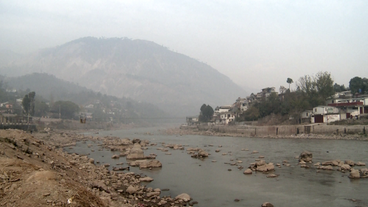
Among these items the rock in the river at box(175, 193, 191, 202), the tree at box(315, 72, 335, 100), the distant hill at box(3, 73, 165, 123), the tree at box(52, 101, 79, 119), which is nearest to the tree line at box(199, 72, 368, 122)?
the tree at box(315, 72, 335, 100)

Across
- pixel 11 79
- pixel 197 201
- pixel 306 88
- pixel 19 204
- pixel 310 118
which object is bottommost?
pixel 197 201

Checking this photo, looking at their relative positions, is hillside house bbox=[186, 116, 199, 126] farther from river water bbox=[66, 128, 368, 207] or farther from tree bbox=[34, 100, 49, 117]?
river water bbox=[66, 128, 368, 207]

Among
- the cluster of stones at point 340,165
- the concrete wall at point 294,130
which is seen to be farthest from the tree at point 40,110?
the cluster of stones at point 340,165

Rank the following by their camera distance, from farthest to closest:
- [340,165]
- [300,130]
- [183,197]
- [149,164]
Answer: [300,130], [149,164], [340,165], [183,197]

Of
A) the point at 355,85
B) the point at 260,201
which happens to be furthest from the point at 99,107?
the point at 260,201

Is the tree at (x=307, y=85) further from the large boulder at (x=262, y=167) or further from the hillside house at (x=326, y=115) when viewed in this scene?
the large boulder at (x=262, y=167)

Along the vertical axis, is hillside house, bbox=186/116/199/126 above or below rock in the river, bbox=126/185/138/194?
above

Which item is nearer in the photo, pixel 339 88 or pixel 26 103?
pixel 26 103

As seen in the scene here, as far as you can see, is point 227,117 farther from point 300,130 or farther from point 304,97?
point 300,130

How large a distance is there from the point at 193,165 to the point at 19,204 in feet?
47.9

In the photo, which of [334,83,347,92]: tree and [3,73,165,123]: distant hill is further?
[3,73,165,123]: distant hill

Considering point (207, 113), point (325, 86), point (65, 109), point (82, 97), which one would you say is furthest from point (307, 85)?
point (82, 97)

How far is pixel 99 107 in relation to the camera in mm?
137500

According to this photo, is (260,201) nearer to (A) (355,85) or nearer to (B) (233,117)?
(A) (355,85)
